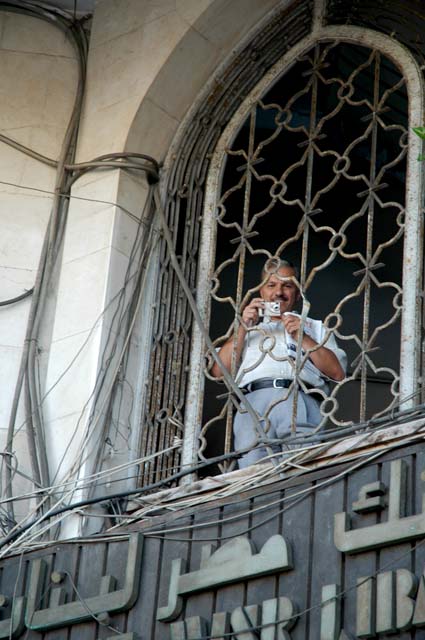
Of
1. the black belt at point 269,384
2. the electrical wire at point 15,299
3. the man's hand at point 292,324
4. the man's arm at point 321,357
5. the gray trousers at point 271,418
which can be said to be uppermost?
the electrical wire at point 15,299

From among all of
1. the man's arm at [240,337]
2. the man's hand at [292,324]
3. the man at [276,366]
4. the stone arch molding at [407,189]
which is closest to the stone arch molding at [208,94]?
the stone arch molding at [407,189]

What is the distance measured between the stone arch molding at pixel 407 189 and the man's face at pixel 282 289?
369 millimetres

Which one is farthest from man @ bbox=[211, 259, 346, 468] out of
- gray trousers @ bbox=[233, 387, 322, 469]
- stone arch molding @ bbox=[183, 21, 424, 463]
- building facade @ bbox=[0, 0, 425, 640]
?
stone arch molding @ bbox=[183, 21, 424, 463]

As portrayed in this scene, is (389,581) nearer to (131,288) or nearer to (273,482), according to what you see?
(273,482)

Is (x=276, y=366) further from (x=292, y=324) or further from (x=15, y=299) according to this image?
(x=15, y=299)

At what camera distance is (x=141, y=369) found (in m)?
8.02

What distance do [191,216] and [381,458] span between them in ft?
8.45

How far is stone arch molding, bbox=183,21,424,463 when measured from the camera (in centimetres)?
734

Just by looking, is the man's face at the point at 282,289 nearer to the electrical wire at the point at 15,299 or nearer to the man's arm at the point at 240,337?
the man's arm at the point at 240,337

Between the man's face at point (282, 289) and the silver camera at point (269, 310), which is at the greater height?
the man's face at point (282, 289)

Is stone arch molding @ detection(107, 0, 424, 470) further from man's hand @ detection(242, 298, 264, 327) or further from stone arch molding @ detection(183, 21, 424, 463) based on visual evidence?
man's hand @ detection(242, 298, 264, 327)

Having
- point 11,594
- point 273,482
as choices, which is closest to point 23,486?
point 11,594

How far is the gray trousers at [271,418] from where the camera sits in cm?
751

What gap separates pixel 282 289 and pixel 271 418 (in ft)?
2.50
